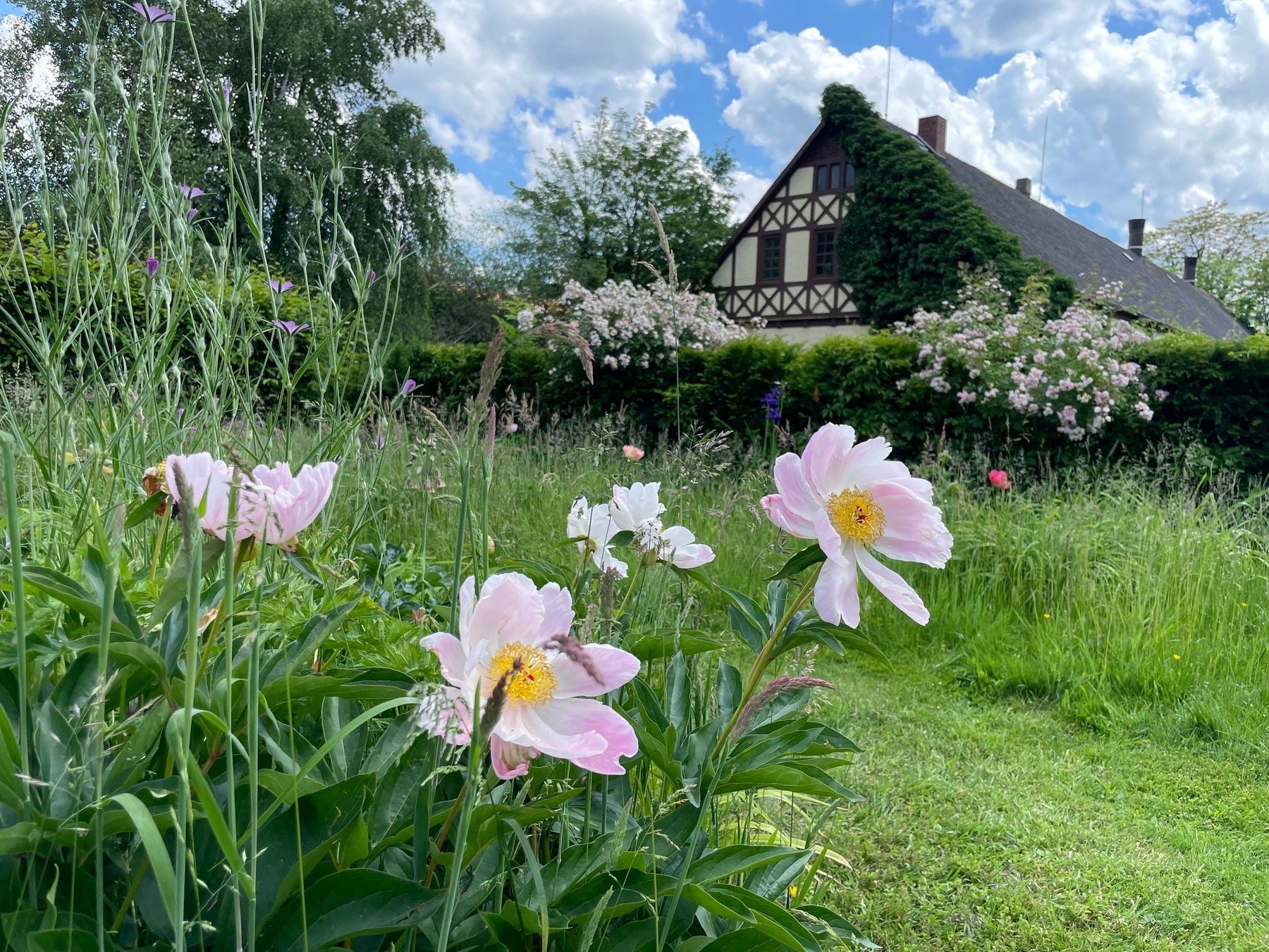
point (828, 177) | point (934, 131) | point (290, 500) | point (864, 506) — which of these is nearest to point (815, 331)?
point (828, 177)

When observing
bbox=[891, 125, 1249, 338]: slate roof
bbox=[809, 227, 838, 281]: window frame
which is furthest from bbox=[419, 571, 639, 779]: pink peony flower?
bbox=[809, 227, 838, 281]: window frame

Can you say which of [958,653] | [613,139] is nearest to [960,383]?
[958,653]

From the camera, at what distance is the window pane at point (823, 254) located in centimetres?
1800

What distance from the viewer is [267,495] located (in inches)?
25.4

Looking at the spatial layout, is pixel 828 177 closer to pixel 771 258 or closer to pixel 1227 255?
pixel 771 258

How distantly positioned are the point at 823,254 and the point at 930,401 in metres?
11.3

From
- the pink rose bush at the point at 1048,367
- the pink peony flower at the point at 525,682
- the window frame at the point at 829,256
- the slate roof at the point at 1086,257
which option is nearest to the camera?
the pink peony flower at the point at 525,682

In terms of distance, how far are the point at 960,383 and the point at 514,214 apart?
74.3 ft

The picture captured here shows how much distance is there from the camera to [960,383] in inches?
297

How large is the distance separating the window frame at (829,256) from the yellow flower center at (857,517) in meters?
17.6

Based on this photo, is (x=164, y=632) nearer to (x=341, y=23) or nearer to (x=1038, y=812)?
(x=1038, y=812)

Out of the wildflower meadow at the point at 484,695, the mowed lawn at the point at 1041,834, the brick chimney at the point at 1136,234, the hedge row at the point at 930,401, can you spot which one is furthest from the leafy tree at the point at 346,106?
the brick chimney at the point at 1136,234

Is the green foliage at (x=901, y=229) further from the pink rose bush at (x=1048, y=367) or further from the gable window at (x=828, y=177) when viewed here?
the pink rose bush at (x=1048, y=367)

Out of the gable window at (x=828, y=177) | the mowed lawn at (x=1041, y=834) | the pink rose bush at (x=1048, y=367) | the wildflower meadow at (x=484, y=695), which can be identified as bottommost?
the mowed lawn at (x=1041, y=834)
